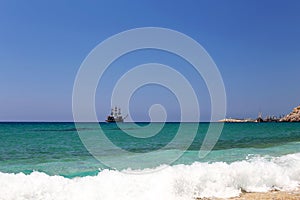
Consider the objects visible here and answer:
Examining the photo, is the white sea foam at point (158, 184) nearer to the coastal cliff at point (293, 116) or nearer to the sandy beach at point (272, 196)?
the sandy beach at point (272, 196)

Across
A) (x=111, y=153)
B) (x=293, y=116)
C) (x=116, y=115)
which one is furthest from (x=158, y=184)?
(x=293, y=116)

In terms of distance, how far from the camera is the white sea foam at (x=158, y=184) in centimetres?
798

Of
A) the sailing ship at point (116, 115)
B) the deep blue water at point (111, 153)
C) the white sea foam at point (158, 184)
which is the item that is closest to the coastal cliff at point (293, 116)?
the sailing ship at point (116, 115)

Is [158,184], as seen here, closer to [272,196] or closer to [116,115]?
[272,196]

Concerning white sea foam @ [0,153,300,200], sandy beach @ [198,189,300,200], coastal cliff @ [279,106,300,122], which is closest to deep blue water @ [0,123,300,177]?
white sea foam @ [0,153,300,200]

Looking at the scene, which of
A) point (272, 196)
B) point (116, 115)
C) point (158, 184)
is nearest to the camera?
point (272, 196)

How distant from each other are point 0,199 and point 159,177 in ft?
13.6

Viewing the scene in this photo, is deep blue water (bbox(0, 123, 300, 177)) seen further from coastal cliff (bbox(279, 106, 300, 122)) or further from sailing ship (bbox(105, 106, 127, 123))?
coastal cliff (bbox(279, 106, 300, 122))

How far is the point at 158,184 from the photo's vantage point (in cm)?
868

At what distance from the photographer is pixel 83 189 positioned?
8.29 meters

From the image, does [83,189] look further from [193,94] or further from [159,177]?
[193,94]

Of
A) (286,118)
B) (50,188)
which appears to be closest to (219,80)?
(50,188)

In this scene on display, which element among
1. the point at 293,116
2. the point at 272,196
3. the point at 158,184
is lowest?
the point at 272,196

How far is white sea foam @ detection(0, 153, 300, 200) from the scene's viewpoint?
314 inches
